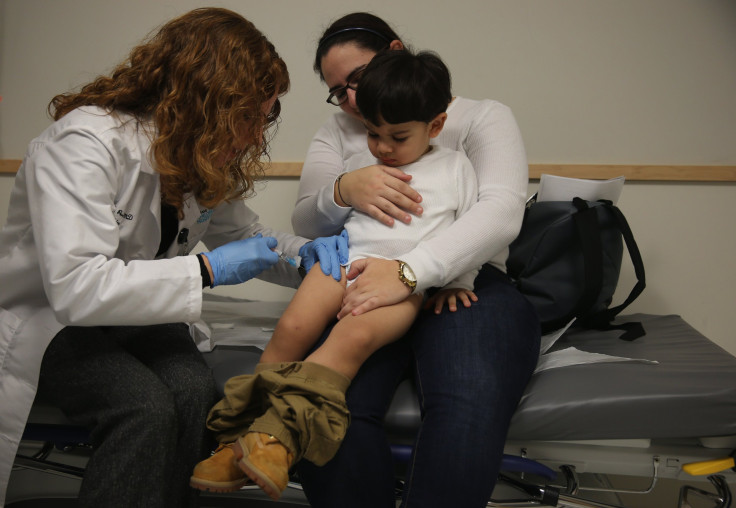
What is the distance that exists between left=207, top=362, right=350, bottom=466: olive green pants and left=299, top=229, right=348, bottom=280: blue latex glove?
28cm

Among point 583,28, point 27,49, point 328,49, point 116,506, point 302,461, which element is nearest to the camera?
point 116,506

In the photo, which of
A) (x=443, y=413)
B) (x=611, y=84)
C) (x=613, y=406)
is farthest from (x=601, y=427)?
(x=611, y=84)

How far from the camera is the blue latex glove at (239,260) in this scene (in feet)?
4.07

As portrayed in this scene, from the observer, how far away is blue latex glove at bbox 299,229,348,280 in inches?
51.6

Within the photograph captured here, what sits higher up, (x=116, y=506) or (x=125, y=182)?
(x=125, y=182)

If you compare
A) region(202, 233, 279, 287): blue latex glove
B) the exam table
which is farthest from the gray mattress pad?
region(202, 233, 279, 287): blue latex glove

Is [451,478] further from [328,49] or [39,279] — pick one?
[328,49]

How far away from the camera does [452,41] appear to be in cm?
210

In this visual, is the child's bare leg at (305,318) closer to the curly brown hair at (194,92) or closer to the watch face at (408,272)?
the watch face at (408,272)

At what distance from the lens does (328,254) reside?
1.34m

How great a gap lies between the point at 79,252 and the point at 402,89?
722mm

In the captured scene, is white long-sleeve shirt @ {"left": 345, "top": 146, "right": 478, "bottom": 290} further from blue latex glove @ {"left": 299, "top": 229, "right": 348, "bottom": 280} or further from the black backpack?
the black backpack

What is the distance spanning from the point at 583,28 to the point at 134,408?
1.84 m

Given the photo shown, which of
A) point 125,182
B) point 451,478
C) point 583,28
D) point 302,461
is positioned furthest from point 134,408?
point 583,28
